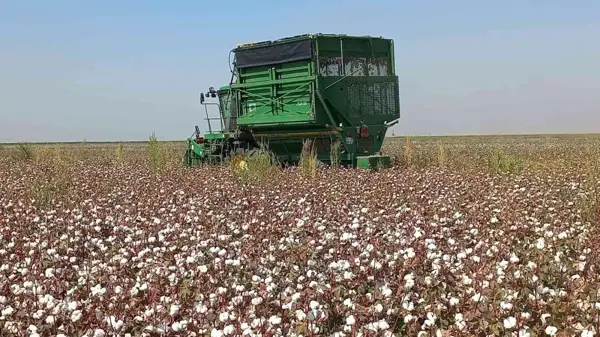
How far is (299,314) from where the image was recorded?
446cm

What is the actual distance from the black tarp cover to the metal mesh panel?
1536mm

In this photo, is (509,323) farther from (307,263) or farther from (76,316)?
(76,316)

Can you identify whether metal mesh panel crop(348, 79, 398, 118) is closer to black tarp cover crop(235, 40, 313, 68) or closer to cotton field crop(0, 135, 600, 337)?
black tarp cover crop(235, 40, 313, 68)

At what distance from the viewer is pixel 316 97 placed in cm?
1722

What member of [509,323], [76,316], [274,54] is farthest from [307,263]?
[274,54]

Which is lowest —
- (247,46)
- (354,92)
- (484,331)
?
(484,331)

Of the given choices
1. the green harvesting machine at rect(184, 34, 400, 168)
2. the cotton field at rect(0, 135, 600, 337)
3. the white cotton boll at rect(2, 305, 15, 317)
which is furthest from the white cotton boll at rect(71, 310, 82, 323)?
the green harvesting machine at rect(184, 34, 400, 168)

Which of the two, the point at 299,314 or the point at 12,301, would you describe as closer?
the point at 299,314

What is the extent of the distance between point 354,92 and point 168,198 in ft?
24.4

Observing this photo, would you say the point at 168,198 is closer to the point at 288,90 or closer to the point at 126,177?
the point at 126,177

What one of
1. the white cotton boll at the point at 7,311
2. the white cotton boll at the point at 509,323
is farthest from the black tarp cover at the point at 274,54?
the white cotton boll at the point at 509,323

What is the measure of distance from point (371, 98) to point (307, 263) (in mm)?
12456

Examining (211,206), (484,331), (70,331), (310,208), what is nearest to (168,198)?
(211,206)

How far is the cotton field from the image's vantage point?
459 centimetres
